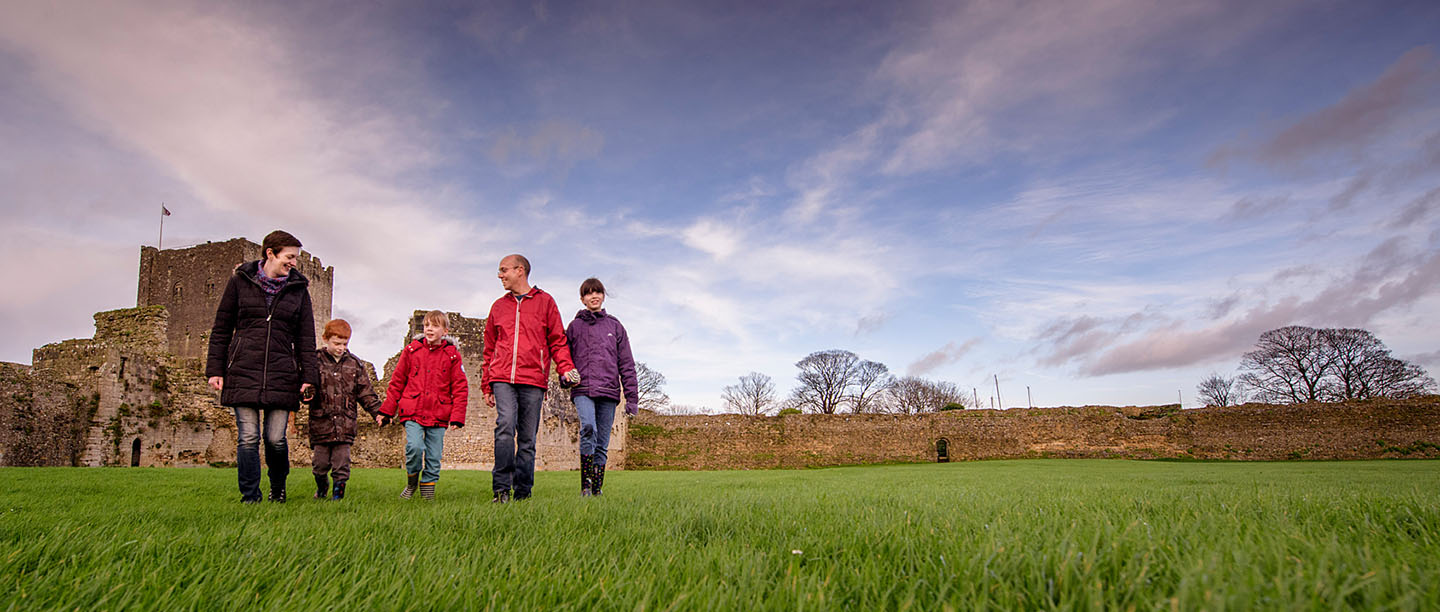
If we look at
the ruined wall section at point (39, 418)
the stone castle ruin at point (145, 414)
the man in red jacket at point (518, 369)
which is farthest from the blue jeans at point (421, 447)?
the ruined wall section at point (39, 418)

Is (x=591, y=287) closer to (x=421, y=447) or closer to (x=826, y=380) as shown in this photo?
(x=421, y=447)

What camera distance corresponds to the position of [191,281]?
3112 cm

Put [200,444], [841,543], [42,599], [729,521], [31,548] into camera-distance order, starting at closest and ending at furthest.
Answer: [42,599] < [31,548] < [841,543] < [729,521] < [200,444]

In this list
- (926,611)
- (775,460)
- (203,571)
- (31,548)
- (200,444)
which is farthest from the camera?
(775,460)

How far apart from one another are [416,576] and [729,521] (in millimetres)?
1396

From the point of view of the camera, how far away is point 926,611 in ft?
4.53

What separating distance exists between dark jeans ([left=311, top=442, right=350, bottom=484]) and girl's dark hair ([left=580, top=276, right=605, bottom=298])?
2.53 metres

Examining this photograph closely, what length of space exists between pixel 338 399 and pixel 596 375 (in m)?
2.42

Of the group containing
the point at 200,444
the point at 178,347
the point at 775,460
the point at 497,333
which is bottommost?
the point at 775,460

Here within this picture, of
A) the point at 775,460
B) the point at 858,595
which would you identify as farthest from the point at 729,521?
the point at 775,460

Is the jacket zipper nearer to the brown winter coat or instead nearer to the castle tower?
the brown winter coat

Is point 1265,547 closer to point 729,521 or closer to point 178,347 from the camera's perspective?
point 729,521

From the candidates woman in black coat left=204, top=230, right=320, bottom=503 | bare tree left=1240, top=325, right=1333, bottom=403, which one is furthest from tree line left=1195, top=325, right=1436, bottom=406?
woman in black coat left=204, top=230, right=320, bottom=503

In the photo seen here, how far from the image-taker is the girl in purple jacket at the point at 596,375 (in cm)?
573
